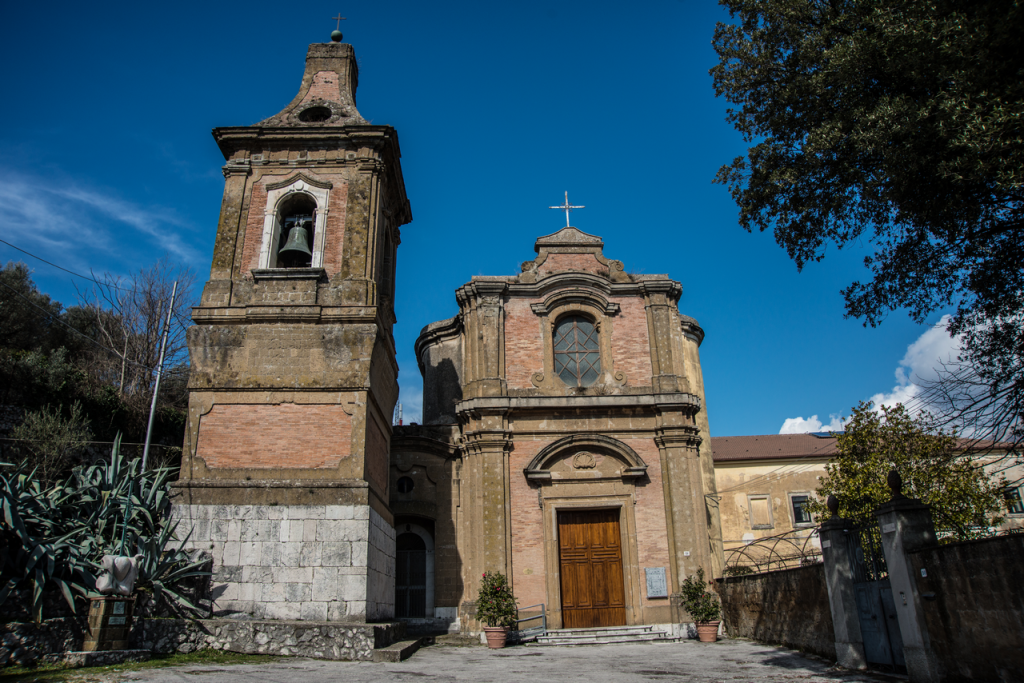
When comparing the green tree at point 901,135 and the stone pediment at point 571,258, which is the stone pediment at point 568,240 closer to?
the stone pediment at point 571,258

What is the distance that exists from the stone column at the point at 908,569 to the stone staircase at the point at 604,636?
7.37 m

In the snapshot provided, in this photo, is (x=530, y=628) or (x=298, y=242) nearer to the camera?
(x=298, y=242)

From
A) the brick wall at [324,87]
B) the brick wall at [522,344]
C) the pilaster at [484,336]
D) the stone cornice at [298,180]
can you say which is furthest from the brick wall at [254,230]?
the brick wall at [522,344]

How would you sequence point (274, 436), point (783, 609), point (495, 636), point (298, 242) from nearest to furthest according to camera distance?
point (274, 436) < point (783, 609) < point (298, 242) < point (495, 636)

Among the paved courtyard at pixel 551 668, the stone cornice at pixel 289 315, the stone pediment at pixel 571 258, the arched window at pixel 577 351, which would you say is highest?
the stone pediment at pixel 571 258

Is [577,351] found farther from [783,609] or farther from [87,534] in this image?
[87,534]

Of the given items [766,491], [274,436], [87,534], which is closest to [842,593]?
[274,436]

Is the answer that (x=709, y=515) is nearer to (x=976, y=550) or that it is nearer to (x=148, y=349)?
(x=976, y=550)

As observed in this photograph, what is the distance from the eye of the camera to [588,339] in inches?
722

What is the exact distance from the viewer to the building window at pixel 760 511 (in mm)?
29891

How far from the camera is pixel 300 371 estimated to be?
40.2 feet

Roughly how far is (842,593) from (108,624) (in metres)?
10.0

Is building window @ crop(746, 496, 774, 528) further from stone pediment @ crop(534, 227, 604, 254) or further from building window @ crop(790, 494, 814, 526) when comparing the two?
stone pediment @ crop(534, 227, 604, 254)

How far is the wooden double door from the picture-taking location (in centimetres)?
1566
